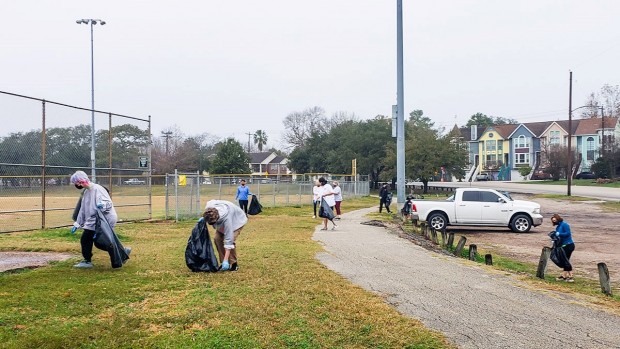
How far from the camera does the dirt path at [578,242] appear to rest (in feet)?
45.5

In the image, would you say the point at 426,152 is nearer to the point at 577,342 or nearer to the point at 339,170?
the point at 339,170

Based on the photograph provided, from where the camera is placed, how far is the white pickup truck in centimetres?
2142

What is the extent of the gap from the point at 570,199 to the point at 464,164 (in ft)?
62.9

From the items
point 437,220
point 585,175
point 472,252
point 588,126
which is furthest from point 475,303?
point 588,126

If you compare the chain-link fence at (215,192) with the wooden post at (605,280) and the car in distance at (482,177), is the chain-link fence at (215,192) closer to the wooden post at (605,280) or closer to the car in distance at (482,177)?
the wooden post at (605,280)

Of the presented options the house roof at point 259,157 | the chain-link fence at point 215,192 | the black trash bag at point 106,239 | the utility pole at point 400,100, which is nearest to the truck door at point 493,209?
the utility pole at point 400,100

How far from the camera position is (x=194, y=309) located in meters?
6.65

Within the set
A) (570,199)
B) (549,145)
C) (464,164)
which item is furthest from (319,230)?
(549,145)

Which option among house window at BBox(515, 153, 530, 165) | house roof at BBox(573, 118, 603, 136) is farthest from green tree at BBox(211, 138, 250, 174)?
house roof at BBox(573, 118, 603, 136)

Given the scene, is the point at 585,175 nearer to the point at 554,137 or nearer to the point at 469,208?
the point at 554,137

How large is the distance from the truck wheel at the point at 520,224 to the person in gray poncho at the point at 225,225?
1444 centimetres

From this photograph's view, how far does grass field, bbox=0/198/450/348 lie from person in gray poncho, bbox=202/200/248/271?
0.99 ft

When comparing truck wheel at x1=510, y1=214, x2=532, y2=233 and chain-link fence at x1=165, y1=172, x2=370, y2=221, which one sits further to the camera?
chain-link fence at x1=165, y1=172, x2=370, y2=221

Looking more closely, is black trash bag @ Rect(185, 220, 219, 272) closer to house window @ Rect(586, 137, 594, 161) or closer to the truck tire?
the truck tire
